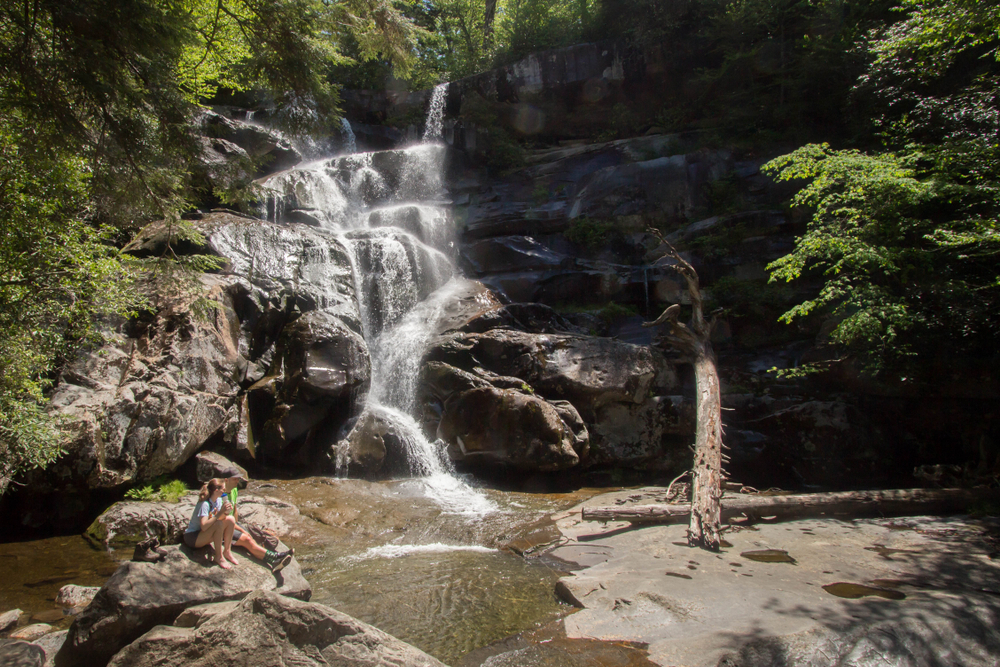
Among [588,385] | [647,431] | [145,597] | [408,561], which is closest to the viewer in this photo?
[145,597]

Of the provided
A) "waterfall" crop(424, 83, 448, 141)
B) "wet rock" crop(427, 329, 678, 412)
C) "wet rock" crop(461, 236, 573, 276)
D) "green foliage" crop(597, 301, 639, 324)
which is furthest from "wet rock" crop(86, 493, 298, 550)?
"waterfall" crop(424, 83, 448, 141)

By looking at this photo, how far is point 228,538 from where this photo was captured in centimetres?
510

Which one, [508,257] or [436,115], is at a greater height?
[436,115]

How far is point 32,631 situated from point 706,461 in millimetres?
7799

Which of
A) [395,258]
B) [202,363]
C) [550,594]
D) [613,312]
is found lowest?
[550,594]

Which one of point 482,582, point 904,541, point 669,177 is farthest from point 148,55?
point 669,177

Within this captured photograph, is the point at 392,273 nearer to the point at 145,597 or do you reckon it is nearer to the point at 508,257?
the point at 508,257

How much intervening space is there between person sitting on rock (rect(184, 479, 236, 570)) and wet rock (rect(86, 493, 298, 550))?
6.96ft

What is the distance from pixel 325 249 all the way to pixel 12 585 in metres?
9.47

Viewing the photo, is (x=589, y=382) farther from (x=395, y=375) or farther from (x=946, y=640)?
(x=946, y=640)

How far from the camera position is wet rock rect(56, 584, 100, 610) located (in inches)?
213

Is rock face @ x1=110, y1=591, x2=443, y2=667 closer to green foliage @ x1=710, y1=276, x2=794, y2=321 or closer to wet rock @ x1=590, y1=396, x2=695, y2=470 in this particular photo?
wet rock @ x1=590, y1=396, x2=695, y2=470

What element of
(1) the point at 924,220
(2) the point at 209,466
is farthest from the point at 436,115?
(1) the point at 924,220

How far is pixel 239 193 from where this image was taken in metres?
5.71
